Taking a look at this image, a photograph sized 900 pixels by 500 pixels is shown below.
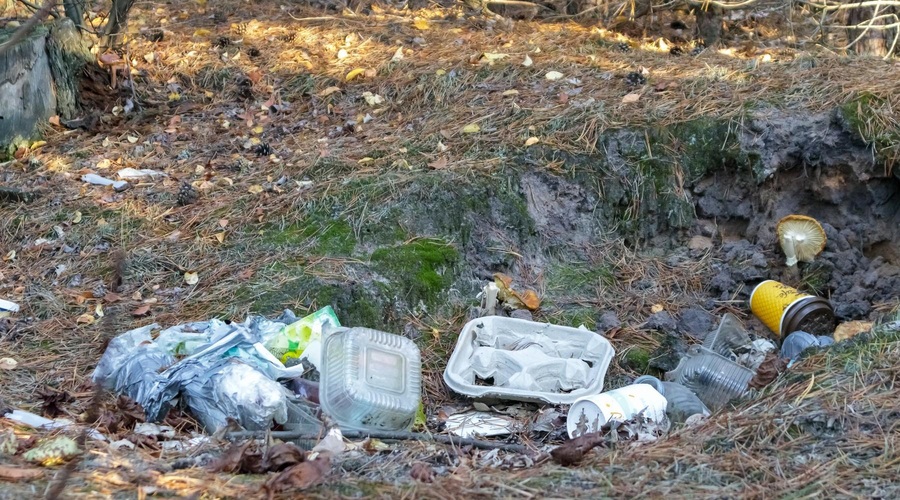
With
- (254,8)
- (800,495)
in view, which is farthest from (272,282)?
(254,8)

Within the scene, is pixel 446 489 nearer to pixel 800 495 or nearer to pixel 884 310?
pixel 800 495

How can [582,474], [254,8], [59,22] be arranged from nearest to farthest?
[582,474] < [59,22] < [254,8]

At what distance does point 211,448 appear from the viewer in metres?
2.71

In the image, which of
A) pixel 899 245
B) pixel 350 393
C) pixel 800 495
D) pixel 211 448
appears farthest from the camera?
pixel 899 245

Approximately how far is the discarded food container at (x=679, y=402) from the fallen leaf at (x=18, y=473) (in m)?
2.12

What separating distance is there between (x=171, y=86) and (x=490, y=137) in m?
2.36

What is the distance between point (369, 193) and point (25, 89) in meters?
2.46

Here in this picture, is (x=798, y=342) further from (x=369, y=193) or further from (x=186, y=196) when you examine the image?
(x=186, y=196)

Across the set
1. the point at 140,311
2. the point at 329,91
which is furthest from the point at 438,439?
the point at 329,91

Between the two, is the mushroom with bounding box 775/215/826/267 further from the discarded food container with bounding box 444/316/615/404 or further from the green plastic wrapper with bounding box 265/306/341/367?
the green plastic wrapper with bounding box 265/306/341/367

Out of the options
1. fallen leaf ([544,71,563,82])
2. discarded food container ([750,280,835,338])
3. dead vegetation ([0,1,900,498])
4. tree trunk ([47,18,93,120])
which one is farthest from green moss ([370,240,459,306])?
tree trunk ([47,18,93,120])

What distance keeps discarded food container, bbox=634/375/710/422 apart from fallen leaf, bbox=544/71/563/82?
2.34 metres

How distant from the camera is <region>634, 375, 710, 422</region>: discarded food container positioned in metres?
3.31

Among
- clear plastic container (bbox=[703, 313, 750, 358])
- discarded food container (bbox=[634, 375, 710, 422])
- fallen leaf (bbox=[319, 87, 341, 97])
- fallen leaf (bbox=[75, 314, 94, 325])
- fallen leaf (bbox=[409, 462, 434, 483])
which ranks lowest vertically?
clear plastic container (bbox=[703, 313, 750, 358])
